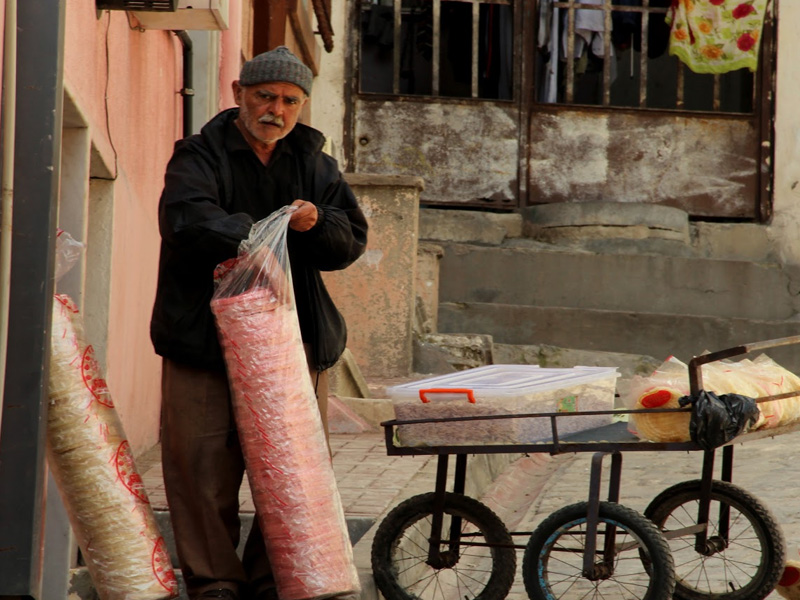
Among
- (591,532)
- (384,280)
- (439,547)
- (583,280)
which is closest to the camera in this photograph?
(591,532)

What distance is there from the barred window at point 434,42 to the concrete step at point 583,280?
235 centimetres

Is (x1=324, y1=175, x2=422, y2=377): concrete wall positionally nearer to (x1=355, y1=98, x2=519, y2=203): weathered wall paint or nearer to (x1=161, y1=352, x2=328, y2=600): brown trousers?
(x1=355, y1=98, x2=519, y2=203): weathered wall paint

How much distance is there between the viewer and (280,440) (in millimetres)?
3529

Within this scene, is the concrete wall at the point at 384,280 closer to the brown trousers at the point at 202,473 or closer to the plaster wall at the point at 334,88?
the plaster wall at the point at 334,88

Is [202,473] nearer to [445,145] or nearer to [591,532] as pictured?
[591,532]

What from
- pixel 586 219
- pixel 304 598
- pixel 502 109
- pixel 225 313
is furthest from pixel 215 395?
pixel 502 109

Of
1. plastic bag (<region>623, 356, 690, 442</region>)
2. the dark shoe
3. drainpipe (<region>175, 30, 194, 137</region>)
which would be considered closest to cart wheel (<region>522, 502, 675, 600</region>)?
plastic bag (<region>623, 356, 690, 442</region>)

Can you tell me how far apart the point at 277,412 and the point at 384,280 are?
6618 millimetres

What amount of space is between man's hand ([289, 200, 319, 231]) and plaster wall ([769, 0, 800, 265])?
1130 cm

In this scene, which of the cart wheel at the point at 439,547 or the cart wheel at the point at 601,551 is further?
the cart wheel at the point at 439,547

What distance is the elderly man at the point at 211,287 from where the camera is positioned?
3633 mm

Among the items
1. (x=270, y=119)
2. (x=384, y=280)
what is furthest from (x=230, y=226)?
(x=384, y=280)

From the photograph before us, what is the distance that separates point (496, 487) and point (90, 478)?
4.17m

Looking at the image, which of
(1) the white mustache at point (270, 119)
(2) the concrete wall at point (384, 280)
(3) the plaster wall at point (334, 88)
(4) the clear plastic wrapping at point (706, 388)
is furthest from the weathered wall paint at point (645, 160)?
(1) the white mustache at point (270, 119)
